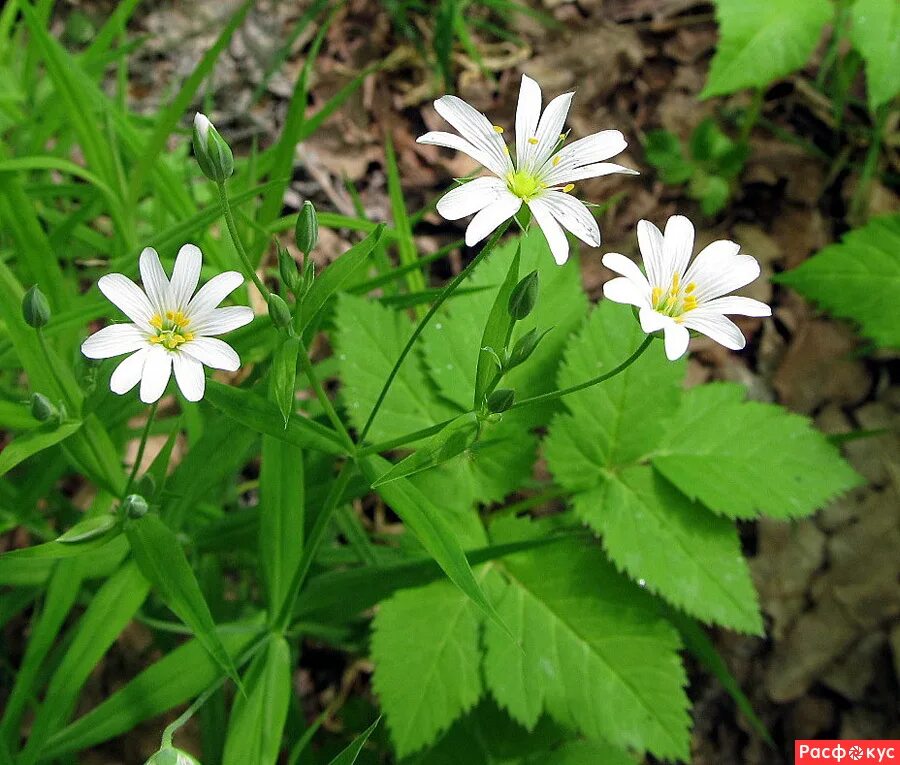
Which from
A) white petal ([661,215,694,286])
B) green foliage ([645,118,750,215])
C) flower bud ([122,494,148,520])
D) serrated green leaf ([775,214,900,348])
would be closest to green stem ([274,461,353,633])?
flower bud ([122,494,148,520])

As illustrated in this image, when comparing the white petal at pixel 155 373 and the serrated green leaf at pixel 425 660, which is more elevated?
the white petal at pixel 155 373

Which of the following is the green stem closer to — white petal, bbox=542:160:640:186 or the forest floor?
white petal, bbox=542:160:640:186

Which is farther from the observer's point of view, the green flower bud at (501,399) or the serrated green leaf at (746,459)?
the serrated green leaf at (746,459)

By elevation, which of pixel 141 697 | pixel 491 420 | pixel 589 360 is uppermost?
pixel 491 420

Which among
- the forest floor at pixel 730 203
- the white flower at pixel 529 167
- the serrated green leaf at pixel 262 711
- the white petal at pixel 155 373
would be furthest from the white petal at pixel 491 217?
the forest floor at pixel 730 203

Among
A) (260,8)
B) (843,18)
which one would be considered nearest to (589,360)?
(843,18)

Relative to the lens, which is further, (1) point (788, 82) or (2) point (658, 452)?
(1) point (788, 82)

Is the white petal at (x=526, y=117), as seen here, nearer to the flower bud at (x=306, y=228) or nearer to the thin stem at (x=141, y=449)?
the flower bud at (x=306, y=228)

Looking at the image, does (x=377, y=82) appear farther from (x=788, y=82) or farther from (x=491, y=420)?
(x=491, y=420)
